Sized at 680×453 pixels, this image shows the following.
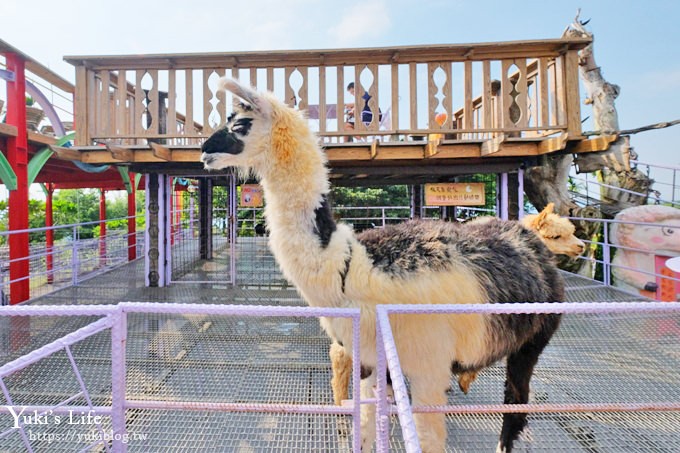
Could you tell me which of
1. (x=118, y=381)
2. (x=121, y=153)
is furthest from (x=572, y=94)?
(x=121, y=153)

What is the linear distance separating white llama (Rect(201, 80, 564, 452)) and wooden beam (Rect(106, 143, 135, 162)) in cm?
369

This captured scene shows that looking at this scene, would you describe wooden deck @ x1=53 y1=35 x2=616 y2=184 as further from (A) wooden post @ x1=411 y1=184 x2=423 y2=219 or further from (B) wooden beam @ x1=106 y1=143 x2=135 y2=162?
(A) wooden post @ x1=411 y1=184 x2=423 y2=219

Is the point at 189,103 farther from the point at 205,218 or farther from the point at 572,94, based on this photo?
the point at 572,94

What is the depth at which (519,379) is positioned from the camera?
220 cm

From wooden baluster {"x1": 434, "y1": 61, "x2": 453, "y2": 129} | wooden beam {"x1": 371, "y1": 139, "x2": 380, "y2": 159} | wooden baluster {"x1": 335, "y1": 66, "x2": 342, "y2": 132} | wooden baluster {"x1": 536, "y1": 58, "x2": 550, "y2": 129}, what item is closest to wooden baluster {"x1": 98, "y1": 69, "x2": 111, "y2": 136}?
wooden baluster {"x1": 335, "y1": 66, "x2": 342, "y2": 132}

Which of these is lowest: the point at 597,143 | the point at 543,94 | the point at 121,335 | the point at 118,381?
the point at 118,381

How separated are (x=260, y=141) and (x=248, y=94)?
0.82 feet

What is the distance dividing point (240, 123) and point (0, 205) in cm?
2386

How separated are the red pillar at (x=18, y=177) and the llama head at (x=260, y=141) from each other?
511 cm

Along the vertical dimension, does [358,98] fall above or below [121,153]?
above

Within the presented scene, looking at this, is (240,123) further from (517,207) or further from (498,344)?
(517,207)

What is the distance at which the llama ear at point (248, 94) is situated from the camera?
1876mm

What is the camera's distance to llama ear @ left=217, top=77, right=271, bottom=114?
188cm

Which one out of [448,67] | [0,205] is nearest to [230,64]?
[448,67]
